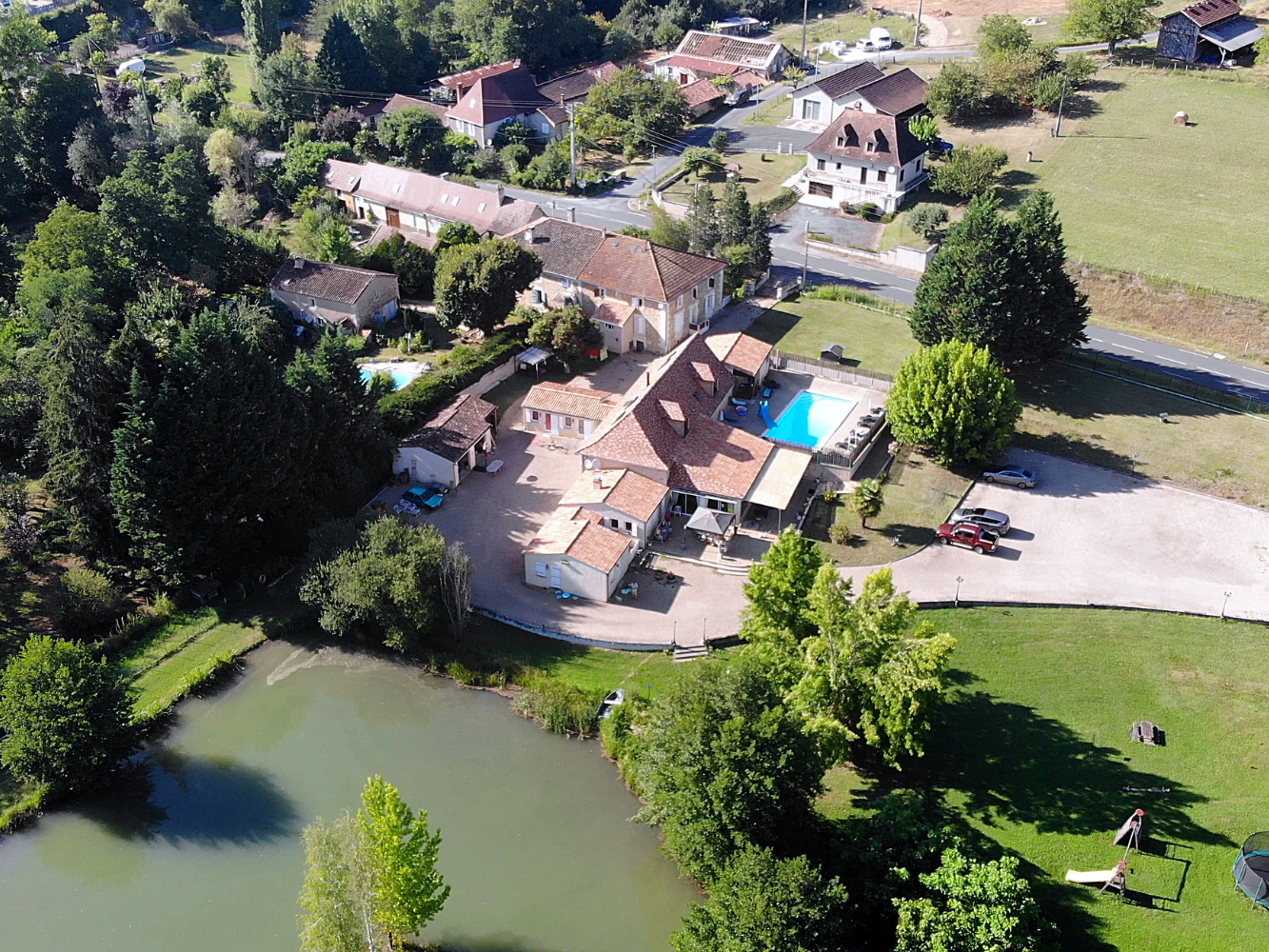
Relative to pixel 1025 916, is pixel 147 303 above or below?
above

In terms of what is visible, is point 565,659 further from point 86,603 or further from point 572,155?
point 572,155

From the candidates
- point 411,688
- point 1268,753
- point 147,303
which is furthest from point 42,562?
point 1268,753

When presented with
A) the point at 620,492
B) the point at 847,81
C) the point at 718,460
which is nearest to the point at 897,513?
the point at 718,460

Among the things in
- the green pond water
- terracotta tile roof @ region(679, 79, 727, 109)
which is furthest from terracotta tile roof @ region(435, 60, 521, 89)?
the green pond water

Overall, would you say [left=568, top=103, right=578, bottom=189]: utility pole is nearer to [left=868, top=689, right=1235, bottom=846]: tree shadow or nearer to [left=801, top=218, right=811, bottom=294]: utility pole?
[left=801, top=218, right=811, bottom=294]: utility pole

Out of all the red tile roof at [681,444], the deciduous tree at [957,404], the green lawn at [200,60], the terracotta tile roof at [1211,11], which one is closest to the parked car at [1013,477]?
the deciduous tree at [957,404]

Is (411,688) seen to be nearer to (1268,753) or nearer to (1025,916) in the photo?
(1025,916)

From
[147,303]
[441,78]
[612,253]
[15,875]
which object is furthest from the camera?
[441,78]
